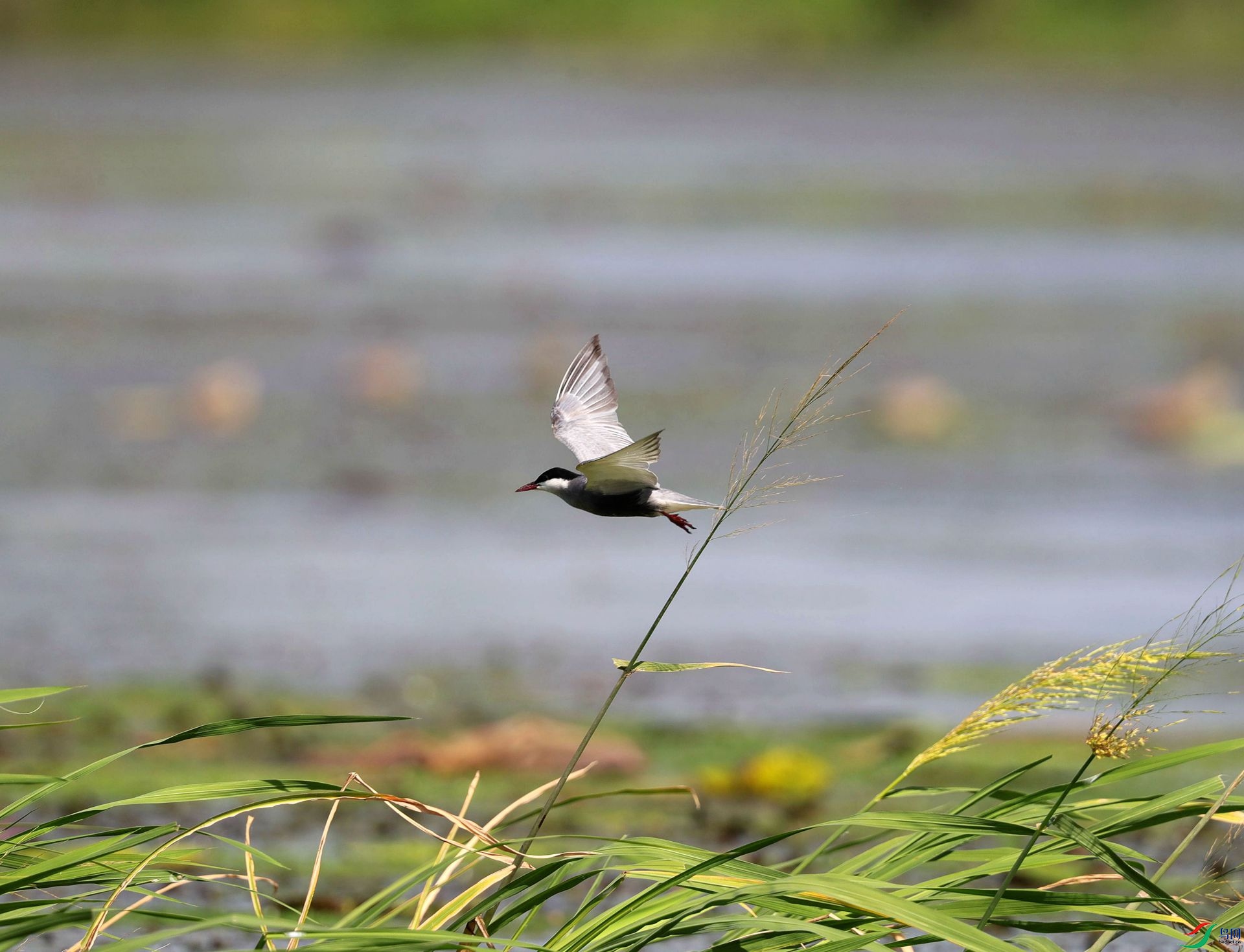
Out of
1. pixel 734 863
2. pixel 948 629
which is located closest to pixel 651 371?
pixel 948 629

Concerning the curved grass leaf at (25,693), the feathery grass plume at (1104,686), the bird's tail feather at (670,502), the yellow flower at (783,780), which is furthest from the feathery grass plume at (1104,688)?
the yellow flower at (783,780)

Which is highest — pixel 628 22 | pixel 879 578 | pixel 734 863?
pixel 628 22

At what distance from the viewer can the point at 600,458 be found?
2111 millimetres

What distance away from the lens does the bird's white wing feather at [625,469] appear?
211 centimetres

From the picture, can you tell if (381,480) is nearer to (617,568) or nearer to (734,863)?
(617,568)

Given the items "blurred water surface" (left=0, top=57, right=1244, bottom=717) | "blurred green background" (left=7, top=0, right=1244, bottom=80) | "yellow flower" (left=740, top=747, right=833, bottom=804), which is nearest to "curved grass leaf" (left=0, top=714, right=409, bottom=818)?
"yellow flower" (left=740, top=747, right=833, bottom=804)

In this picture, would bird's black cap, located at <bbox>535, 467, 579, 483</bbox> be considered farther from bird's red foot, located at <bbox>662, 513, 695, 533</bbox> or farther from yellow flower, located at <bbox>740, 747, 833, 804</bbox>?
yellow flower, located at <bbox>740, 747, 833, 804</bbox>

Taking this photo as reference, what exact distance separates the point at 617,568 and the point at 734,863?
5638mm

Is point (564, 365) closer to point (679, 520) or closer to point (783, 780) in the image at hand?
point (783, 780)

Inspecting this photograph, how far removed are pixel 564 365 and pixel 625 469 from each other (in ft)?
30.7

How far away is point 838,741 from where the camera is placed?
19.3ft

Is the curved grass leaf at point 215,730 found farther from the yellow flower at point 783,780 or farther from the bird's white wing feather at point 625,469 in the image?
the yellow flower at point 783,780

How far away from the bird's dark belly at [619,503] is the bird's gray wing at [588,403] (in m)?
0.29

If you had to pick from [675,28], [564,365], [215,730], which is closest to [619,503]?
[215,730]
